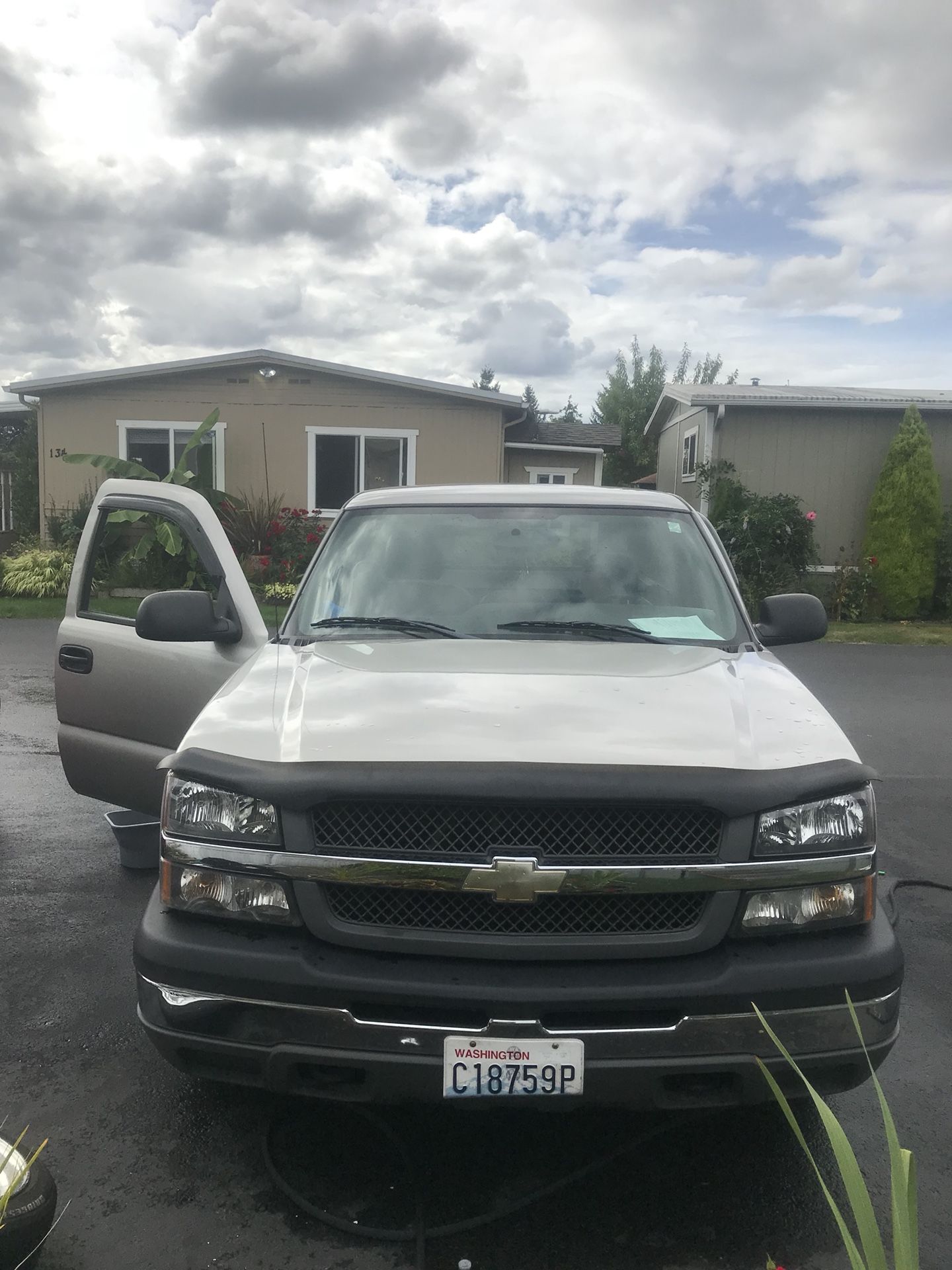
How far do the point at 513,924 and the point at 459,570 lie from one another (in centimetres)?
185

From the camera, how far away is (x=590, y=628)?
12.4ft

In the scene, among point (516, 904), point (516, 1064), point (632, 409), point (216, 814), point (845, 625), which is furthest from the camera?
point (632, 409)

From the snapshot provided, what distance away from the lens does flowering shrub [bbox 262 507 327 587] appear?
1795 cm

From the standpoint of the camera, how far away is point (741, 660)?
3.54 metres

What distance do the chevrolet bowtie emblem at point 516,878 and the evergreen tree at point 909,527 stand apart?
16.5 metres

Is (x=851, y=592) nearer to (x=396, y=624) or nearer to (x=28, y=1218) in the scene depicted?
(x=396, y=624)

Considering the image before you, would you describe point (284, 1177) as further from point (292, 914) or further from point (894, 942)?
point (894, 942)

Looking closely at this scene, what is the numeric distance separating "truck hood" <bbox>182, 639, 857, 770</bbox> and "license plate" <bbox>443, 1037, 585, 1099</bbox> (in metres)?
0.64

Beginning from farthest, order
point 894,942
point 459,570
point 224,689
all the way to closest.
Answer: point 459,570 → point 224,689 → point 894,942

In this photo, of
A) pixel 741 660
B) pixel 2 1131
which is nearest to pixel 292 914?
pixel 2 1131

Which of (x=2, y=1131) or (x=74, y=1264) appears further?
(x=2, y=1131)

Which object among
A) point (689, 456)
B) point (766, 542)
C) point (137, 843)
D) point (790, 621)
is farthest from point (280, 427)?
point (790, 621)

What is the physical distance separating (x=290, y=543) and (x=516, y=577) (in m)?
14.9

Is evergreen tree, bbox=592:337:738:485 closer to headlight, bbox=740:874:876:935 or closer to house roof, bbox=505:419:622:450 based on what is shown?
house roof, bbox=505:419:622:450
